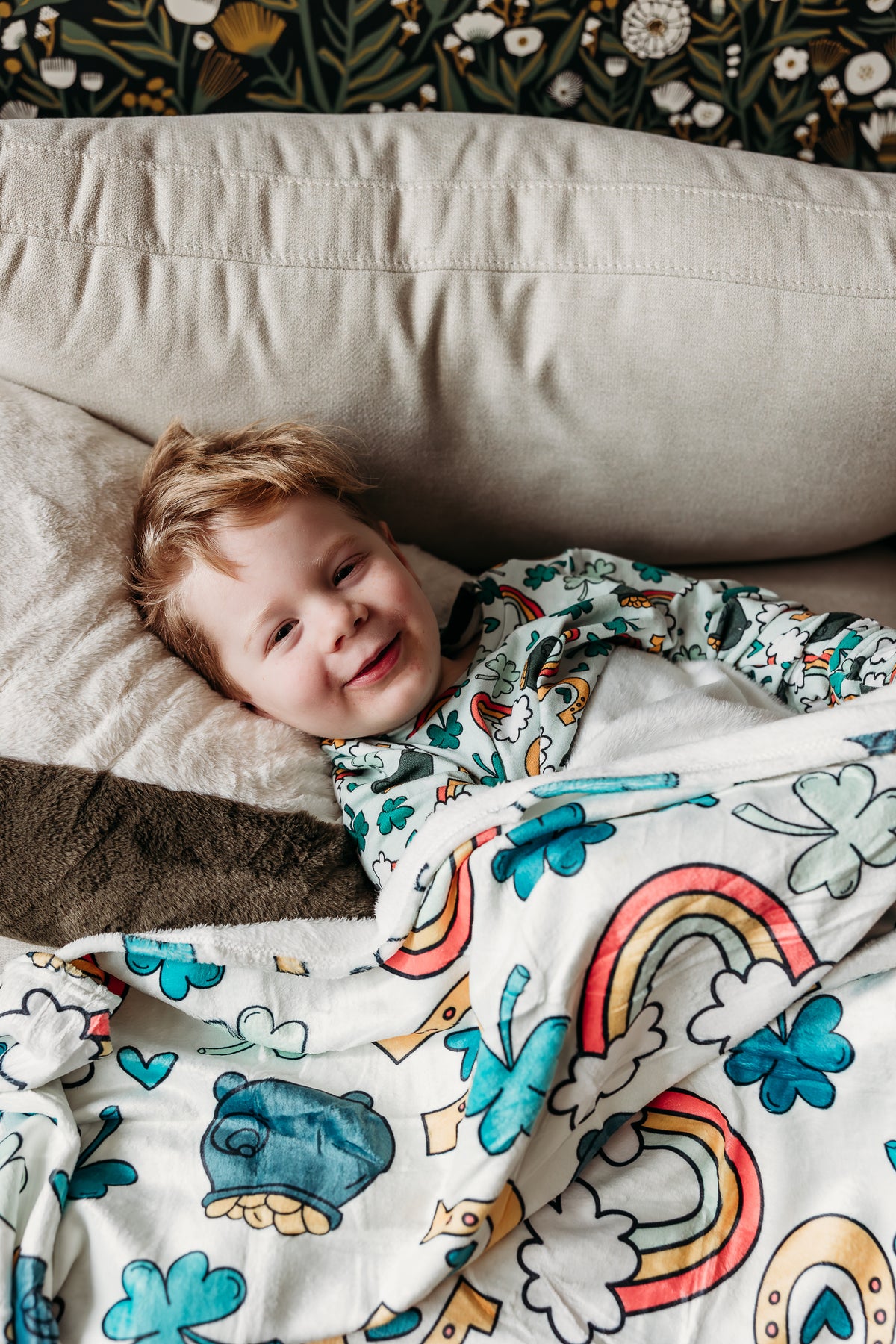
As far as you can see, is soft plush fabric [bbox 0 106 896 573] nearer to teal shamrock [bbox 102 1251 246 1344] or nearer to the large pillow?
the large pillow

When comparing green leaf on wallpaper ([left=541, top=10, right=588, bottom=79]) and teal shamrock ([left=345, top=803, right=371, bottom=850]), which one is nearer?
teal shamrock ([left=345, top=803, right=371, bottom=850])

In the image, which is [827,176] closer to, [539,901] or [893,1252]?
[539,901]

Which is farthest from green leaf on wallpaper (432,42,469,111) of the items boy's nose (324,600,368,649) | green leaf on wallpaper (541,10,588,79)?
boy's nose (324,600,368,649)

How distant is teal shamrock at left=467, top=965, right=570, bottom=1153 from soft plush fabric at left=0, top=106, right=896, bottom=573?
0.66 m

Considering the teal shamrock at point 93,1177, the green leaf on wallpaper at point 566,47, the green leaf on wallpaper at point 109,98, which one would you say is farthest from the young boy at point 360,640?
the green leaf on wallpaper at point 566,47

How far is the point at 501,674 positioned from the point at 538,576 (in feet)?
0.52

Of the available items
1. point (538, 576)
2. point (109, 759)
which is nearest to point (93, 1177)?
point (109, 759)

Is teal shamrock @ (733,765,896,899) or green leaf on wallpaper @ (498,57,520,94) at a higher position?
green leaf on wallpaper @ (498,57,520,94)

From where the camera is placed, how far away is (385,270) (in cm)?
102

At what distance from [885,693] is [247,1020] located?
61 centimetres

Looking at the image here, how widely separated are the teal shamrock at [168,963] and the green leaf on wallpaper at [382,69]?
3.40 ft

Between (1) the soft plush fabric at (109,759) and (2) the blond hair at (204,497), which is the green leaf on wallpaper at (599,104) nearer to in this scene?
(2) the blond hair at (204,497)

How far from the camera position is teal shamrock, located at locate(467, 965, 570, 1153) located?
2.18ft

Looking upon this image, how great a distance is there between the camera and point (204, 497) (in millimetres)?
963
